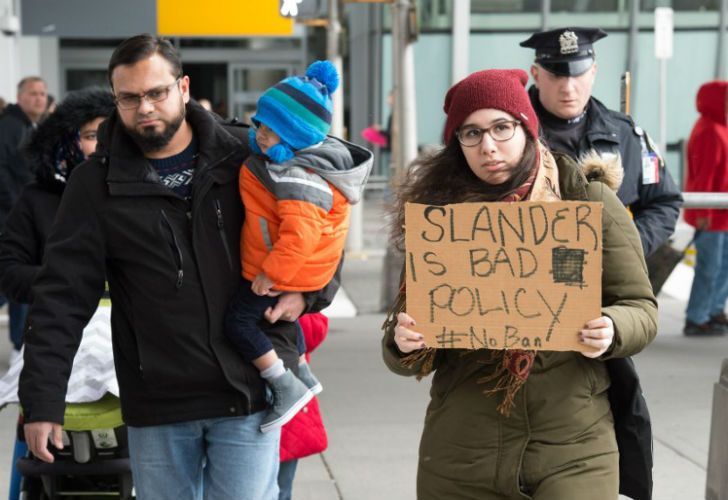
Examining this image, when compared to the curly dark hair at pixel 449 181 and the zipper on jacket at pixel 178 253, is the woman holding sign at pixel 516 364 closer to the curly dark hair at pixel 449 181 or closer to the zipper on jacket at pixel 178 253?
the curly dark hair at pixel 449 181

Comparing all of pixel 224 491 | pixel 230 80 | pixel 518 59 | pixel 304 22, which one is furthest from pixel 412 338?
pixel 230 80

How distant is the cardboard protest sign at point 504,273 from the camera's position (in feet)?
9.66

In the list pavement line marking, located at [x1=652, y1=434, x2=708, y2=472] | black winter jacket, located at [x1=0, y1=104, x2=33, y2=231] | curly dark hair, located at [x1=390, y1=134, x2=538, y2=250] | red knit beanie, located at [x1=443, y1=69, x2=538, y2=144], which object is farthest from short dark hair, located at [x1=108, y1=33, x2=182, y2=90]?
black winter jacket, located at [x1=0, y1=104, x2=33, y2=231]

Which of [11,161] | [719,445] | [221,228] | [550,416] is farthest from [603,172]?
[11,161]

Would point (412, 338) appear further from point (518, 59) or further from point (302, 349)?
point (518, 59)

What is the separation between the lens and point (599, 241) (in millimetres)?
2939

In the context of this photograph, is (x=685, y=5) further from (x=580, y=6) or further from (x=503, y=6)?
(x=503, y=6)

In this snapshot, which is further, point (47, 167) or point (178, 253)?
point (47, 167)

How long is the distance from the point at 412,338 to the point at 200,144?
95cm

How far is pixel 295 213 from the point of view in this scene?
3.51 metres

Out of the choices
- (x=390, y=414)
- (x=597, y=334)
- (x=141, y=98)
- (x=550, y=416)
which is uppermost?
(x=141, y=98)

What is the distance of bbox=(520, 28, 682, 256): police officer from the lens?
15.9 ft

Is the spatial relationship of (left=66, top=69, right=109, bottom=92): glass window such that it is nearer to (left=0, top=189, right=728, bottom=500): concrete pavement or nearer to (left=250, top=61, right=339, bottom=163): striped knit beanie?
(left=0, top=189, right=728, bottom=500): concrete pavement

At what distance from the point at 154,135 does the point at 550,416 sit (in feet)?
4.35
